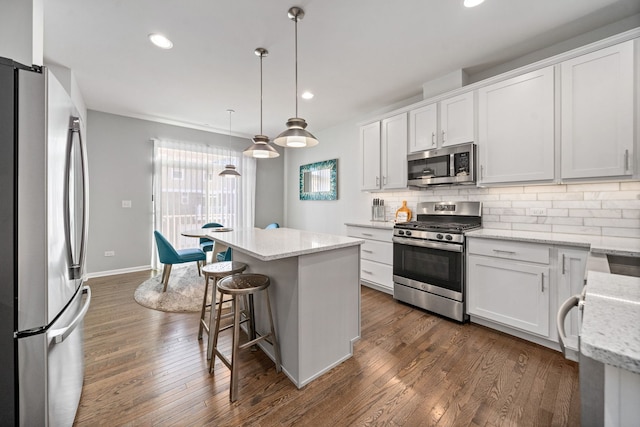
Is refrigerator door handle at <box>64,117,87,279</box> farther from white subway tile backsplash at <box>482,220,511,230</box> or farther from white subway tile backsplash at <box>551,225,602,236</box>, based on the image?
white subway tile backsplash at <box>551,225,602,236</box>

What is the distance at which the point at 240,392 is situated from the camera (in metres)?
1.69

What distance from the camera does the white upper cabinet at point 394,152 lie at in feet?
11.3

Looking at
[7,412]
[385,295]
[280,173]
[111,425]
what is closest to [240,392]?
[111,425]

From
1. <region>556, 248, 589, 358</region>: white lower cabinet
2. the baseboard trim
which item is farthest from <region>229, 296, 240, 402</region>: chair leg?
the baseboard trim

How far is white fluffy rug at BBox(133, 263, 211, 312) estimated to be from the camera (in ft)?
9.98

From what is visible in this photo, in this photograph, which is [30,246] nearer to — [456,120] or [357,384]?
[357,384]

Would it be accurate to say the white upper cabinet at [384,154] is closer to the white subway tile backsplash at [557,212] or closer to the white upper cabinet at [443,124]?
the white upper cabinet at [443,124]

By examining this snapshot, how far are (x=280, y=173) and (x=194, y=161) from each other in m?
1.98

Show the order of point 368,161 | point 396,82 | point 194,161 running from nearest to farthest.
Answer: point 396,82 → point 368,161 → point 194,161

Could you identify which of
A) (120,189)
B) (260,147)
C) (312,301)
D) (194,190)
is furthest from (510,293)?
(120,189)

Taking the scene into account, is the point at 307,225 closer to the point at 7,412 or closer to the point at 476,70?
the point at 476,70

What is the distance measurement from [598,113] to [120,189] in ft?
19.9

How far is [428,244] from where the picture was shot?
2807 mm

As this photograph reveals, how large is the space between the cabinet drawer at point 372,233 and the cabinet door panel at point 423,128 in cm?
109
